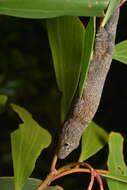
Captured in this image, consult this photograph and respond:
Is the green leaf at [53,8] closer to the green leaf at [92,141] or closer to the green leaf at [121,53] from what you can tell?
the green leaf at [121,53]

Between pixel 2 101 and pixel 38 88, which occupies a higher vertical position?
pixel 2 101

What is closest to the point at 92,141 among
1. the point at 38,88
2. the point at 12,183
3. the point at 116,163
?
the point at 116,163

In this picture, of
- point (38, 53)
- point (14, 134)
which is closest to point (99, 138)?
point (14, 134)

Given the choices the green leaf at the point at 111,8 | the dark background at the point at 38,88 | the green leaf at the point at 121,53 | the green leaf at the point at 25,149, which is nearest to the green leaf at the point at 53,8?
the green leaf at the point at 111,8

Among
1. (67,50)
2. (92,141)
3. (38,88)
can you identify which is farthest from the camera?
(38,88)

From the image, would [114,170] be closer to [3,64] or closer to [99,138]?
[99,138]

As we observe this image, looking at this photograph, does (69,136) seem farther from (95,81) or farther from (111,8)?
(111,8)
